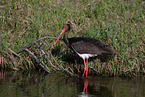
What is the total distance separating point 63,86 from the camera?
19.5ft

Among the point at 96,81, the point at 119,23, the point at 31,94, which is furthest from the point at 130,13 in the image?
the point at 31,94

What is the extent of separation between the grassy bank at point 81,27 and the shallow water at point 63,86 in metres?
0.43

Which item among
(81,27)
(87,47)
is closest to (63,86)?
(87,47)

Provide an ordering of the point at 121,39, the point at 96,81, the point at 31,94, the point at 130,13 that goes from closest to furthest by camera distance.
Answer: the point at 31,94, the point at 96,81, the point at 121,39, the point at 130,13

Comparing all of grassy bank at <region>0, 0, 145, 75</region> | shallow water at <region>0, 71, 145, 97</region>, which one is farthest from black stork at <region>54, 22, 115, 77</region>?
shallow water at <region>0, 71, 145, 97</region>

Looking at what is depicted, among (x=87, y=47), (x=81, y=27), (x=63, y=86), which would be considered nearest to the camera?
(x=63, y=86)

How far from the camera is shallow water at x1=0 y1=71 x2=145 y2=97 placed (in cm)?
527

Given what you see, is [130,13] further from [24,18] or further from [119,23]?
[24,18]

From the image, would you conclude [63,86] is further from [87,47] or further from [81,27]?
[81,27]

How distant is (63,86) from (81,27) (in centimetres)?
291

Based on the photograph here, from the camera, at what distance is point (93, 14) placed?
375 inches

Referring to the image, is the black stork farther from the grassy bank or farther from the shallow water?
the shallow water

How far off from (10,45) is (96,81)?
9.35 ft

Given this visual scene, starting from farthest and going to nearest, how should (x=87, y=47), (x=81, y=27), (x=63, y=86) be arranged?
(x=81, y=27) < (x=87, y=47) < (x=63, y=86)
